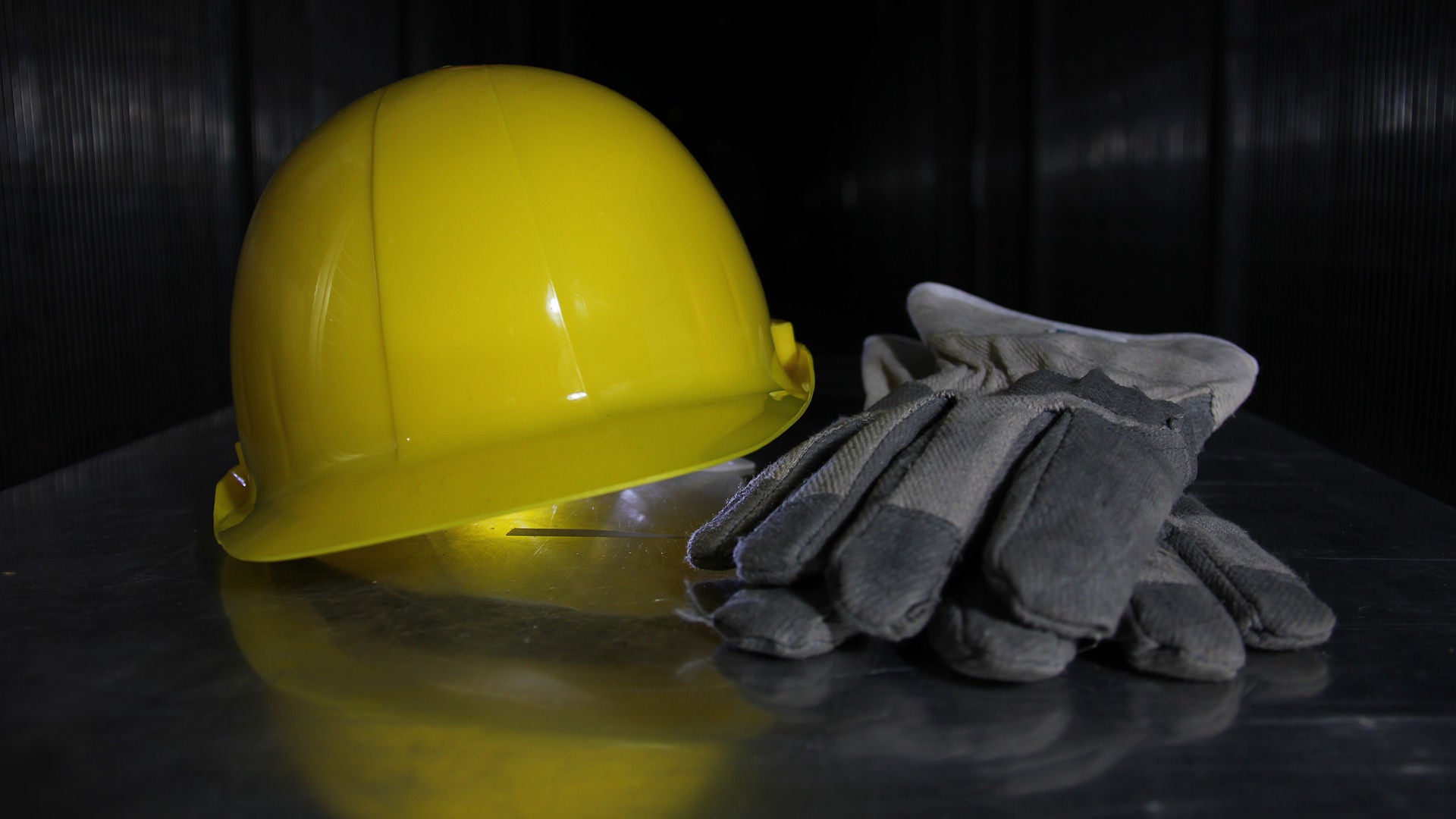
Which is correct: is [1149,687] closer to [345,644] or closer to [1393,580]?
[1393,580]

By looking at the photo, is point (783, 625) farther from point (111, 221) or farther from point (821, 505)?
point (111, 221)

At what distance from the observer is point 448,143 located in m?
1.50

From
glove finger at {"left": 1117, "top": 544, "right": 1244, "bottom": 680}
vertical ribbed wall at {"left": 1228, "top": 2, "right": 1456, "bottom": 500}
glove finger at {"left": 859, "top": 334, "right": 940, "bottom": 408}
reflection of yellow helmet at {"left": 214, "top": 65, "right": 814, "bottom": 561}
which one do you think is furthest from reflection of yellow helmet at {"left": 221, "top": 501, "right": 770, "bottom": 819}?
vertical ribbed wall at {"left": 1228, "top": 2, "right": 1456, "bottom": 500}

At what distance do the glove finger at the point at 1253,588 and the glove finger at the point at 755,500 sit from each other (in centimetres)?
44

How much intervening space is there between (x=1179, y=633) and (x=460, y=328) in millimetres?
932

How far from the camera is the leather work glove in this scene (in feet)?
3.53

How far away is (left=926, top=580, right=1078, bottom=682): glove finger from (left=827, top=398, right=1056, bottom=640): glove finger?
32 mm

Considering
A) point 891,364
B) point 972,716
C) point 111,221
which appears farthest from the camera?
point 111,221

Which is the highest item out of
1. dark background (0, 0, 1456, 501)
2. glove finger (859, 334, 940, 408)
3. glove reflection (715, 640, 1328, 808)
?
dark background (0, 0, 1456, 501)

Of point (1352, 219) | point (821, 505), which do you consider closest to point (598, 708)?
point (821, 505)

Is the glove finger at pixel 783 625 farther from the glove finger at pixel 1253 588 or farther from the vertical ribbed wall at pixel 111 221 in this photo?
the vertical ribbed wall at pixel 111 221

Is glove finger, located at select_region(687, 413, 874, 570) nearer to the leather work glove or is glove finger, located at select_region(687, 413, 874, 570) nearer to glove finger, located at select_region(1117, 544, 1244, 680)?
the leather work glove

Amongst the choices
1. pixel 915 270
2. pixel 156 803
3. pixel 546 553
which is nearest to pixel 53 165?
pixel 546 553

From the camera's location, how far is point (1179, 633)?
109 centimetres
